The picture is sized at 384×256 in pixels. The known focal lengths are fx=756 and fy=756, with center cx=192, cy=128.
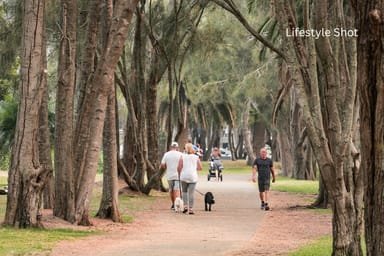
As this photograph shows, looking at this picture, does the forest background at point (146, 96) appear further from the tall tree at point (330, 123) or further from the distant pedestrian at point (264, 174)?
the distant pedestrian at point (264, 174)

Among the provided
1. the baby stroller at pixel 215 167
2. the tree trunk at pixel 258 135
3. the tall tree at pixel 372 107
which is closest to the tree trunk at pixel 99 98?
the tall tree at pixel 372 107

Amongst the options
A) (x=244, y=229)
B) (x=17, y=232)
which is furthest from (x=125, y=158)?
(x=17, y=232)

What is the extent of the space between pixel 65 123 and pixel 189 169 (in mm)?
3709

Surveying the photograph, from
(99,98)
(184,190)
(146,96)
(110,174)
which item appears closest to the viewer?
(99,98)

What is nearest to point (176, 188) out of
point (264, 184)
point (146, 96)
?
point (264, 184)

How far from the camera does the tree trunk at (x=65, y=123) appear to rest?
14156 millimetres

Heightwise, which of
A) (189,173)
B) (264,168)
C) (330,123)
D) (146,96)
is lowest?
(189,173)

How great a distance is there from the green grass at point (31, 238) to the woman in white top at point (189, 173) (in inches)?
185

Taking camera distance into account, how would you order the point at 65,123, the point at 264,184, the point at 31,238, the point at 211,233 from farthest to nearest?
1. the point at 264,184
2. the point at 65,123
3. the point at 211,233
4. the point at 31,238

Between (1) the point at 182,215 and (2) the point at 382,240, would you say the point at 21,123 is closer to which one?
(1) the point at 182,215

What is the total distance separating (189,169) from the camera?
57.0 feet

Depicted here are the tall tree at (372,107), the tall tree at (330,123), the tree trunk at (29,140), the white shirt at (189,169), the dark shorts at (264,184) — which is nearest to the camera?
the tall tree at (372,107)

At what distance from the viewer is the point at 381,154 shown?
6133mm

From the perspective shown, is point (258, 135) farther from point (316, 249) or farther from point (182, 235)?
point (316, 249)
